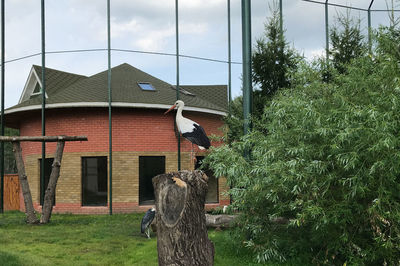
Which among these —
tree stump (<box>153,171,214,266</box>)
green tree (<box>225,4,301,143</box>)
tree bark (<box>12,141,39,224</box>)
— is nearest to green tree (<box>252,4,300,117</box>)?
green tree (<box>225,4,301,143</box>)

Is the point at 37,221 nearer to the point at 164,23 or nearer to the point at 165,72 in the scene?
the point at 165,72

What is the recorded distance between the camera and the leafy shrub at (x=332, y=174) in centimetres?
546

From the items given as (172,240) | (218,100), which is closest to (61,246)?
(172,240)

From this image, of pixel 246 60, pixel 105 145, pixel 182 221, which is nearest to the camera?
pixel 182 221

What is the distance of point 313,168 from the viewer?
19.6 feet

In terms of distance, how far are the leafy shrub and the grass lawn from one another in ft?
3.05

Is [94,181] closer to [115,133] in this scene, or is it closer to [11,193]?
[115,133]

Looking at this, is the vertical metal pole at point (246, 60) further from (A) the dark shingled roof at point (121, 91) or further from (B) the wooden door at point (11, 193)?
(B) the wooden door at point (11, 193)

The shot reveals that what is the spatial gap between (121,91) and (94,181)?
3.53 metres

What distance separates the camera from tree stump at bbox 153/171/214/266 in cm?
404

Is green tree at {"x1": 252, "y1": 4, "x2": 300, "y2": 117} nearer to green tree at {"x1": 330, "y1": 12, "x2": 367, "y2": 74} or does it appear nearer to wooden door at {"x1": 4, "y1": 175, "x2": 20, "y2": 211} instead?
green tree at {"x1": 330, "y1": 12, "x2": 367, "y2": 74}

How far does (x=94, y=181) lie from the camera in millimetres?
15172

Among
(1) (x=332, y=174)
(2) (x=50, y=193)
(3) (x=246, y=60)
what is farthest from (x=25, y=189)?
(1) (x=332, y=174)

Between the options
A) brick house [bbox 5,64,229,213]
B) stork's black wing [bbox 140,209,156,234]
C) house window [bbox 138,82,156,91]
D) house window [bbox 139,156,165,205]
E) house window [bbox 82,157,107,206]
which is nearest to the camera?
stork's black wing [bbox 140,209,156,234]
